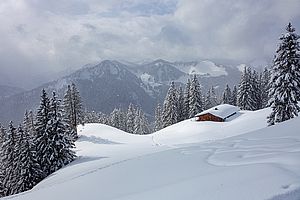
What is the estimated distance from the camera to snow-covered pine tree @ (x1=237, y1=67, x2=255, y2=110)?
237 feet

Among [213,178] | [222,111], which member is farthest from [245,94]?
[213,178]

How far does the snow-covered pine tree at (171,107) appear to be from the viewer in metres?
69.6

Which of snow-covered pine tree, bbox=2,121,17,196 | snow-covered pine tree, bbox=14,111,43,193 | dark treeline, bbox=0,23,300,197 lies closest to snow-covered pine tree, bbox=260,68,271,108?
dark treeline, bbox=0,23,300,197

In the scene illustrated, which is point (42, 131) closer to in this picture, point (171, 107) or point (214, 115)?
point (214, 115)

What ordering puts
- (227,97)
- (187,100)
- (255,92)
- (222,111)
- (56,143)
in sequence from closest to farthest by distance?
(56,143), (222,111), (187,100), (255,92), (227,97)

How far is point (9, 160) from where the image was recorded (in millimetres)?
36625

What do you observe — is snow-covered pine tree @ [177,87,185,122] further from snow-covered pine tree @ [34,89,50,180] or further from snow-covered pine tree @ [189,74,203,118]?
snow-covered pine tree @ [34,89,50,180]

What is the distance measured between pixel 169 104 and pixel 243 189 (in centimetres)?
6459

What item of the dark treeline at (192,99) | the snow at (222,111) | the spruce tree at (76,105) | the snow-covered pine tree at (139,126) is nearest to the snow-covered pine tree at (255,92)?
the dark treeline at (192,99)

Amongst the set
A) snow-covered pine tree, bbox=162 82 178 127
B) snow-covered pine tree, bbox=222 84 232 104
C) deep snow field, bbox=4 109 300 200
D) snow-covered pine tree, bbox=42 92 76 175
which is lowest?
deep snow field, bbox=4 109 300 200

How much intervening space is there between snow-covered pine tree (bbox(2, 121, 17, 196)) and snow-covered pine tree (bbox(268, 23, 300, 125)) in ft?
100

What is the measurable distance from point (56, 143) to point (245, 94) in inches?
2059

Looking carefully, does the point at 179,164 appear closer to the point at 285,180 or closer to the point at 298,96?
the point at 285,180

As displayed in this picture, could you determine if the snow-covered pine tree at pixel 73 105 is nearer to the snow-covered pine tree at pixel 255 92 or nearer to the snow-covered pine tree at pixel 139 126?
the snow-covered pine tree at pixel 139 126
